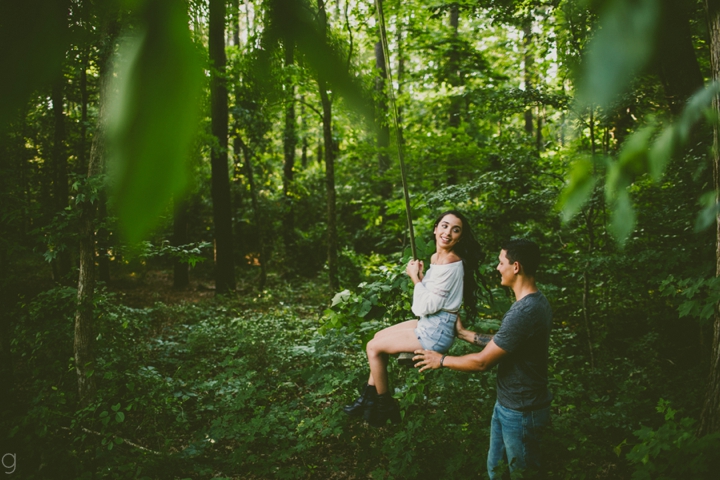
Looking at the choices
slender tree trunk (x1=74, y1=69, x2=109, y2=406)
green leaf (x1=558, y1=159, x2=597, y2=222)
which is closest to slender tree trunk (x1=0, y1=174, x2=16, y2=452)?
slender tree trunk (x1=74, y1=69, x2=109, y2=406)

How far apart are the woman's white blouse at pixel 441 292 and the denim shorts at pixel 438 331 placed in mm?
32

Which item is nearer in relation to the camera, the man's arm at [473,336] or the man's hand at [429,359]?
the man's hand at [429,359]

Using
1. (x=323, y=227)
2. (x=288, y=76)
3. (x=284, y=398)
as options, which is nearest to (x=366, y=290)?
(x=284, y=398)

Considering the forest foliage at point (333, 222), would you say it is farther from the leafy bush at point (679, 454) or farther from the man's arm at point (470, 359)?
the man's arm at point (470, 359)

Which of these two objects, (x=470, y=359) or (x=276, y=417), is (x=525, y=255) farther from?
(x=276, y=417)

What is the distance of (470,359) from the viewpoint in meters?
2.04

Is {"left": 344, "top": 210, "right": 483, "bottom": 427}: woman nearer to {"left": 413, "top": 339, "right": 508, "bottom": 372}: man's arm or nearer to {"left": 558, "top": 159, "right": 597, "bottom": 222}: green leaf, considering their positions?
{"left": 413, "top": 339, "right": 508, "bottom": 372}: man's arm

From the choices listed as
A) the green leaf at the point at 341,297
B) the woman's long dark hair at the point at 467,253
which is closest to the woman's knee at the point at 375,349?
the green leaf at the point at 341,297

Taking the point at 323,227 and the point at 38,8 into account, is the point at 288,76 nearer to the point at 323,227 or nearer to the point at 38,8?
the point at 38,8

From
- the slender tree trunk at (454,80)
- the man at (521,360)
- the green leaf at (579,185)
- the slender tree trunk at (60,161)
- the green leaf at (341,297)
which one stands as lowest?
the man at (521,360)

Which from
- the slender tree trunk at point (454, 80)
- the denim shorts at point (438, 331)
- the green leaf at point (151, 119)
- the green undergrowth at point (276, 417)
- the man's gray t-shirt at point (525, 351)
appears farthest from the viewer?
the slender tree trunk at point (454, 80)

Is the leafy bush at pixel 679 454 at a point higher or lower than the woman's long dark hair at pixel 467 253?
lower

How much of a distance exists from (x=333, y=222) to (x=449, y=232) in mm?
4327

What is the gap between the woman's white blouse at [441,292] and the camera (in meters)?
2.23
